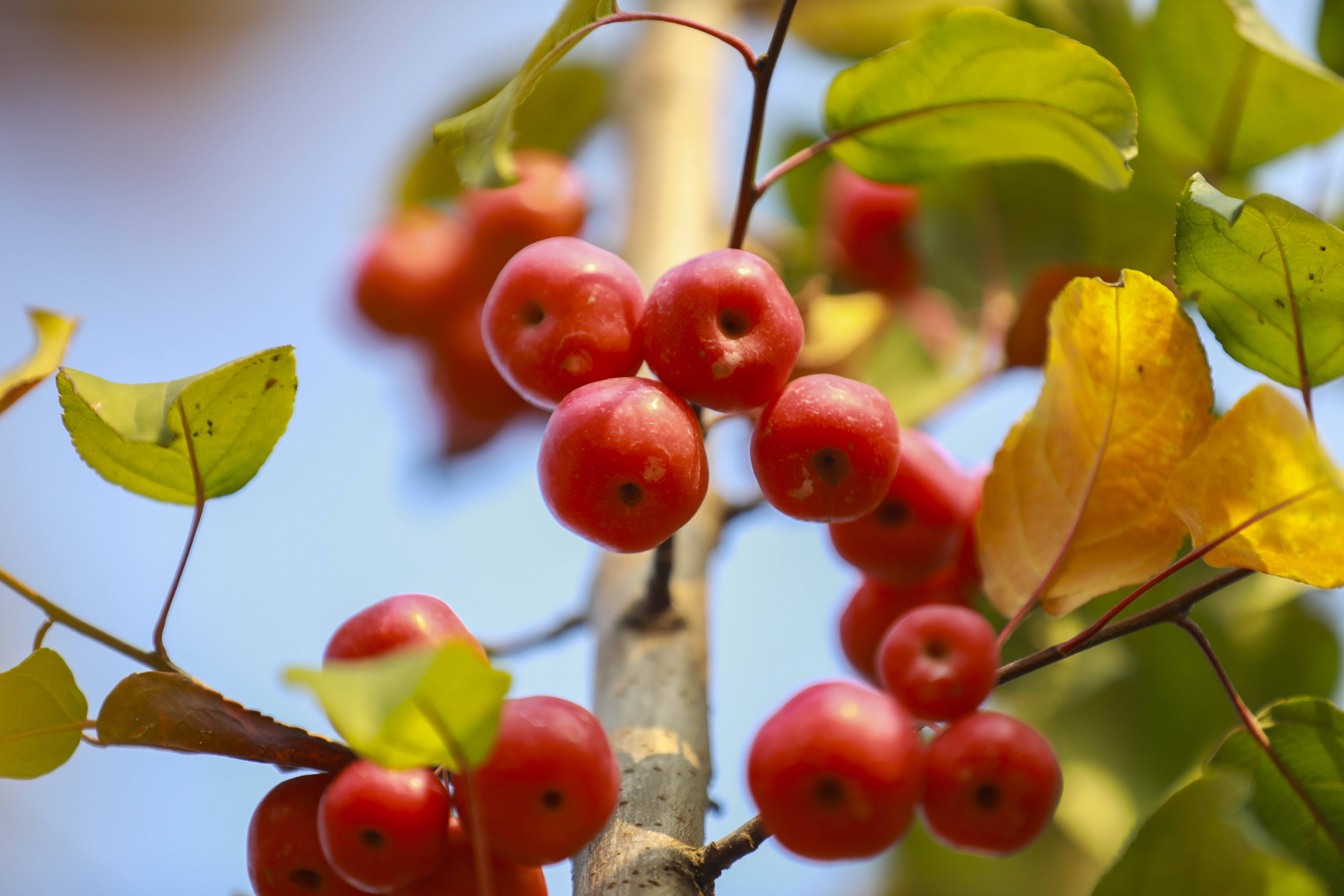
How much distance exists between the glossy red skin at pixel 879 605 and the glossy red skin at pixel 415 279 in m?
0.73

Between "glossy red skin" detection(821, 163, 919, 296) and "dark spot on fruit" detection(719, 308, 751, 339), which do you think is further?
"glossy red skin" detection(821, 163, 919, 296)

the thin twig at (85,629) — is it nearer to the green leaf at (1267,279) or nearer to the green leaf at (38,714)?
the green leaf at (38,714)

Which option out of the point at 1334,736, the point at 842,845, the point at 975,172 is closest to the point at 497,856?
the point at 842,845

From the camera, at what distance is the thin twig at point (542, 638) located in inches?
36.2

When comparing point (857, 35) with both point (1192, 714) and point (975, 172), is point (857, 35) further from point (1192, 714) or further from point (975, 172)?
point (1192, 714)

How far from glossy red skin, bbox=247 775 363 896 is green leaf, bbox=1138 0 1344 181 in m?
0.86

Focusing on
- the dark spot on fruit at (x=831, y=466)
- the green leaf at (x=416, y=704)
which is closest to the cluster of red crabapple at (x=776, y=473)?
the dark spot on fruit at (x=831, y=466)

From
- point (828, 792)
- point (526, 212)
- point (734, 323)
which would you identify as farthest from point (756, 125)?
point (526, 212)

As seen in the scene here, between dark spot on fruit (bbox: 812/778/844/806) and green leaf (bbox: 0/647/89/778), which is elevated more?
green leaf (bbox: 0/647/89/778)

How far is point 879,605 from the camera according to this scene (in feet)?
2.60

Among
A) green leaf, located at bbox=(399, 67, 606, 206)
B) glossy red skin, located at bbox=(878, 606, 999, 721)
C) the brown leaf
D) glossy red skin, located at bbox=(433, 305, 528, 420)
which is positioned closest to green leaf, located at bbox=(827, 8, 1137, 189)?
glossy red skin, located at bbox=(878, 606, 999, 721)

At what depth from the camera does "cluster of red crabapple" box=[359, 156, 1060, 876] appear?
0.53 meters

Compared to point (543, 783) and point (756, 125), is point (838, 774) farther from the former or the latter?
point (756, 125)

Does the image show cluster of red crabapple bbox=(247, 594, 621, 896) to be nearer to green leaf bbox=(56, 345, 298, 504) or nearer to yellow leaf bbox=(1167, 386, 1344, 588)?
green leaf bbox=(56, 345, 298, 504)
